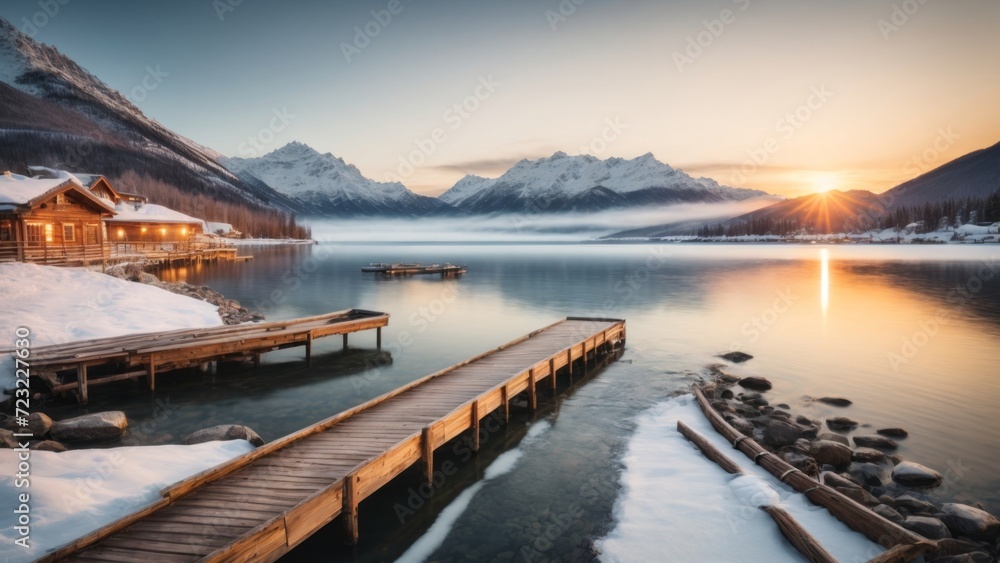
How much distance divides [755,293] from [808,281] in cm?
1842

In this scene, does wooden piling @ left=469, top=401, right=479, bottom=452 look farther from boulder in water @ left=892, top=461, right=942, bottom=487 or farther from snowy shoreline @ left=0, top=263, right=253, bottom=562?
boulder in water @ left=892, top=461, right=942, bottom=487

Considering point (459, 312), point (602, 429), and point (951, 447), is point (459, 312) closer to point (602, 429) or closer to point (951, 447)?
point (602, 429)

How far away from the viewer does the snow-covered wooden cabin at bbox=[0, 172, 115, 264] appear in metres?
35.2

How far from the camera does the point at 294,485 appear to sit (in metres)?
9.19

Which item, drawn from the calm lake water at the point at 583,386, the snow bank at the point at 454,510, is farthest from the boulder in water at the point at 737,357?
the snow bank at the point at 454,510

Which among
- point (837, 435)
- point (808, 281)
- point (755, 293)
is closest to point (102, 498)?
point (837, 435)

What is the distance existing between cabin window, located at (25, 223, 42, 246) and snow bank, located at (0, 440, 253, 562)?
3646 cm

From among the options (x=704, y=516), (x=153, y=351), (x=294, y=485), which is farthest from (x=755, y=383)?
(x=153, y=351)

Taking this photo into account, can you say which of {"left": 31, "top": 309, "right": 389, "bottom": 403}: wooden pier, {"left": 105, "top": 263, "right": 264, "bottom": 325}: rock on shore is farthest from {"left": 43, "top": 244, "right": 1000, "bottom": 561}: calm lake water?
{"left": 105, "top": 263, "right": 264, "bottom": 325}: rock on shore

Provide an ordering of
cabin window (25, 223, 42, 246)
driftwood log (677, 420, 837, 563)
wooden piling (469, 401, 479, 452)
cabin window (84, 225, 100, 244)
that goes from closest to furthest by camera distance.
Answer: driftwood log (677, 420, 837, 563)
wooden piling (469, 401, 479, 452)
cabin window (25, 223, 42, 246)
cabin window (84, 225, 100, 244)

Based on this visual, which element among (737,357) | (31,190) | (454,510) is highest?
(31,190)

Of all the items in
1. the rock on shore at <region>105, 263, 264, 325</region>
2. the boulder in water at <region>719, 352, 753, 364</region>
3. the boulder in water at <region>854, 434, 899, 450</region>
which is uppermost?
the rock on shore at <region>105, 263, 264, 325</region>

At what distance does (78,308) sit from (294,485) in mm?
20189

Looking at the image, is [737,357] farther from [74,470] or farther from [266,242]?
[266,242]
